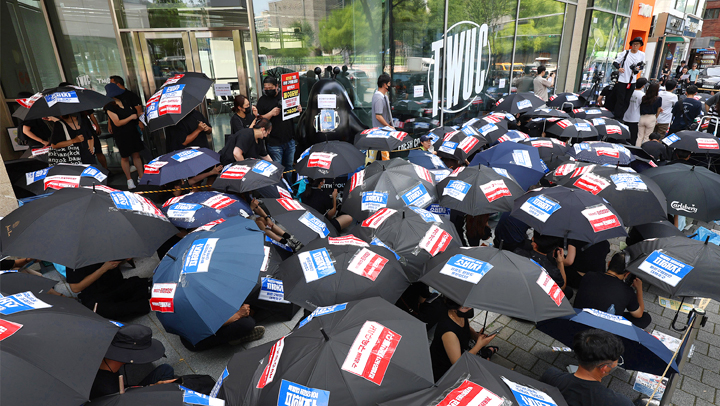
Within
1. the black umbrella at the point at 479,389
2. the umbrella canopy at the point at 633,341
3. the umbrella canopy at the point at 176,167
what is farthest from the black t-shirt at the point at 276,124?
the black umbrella at the point at 479,389

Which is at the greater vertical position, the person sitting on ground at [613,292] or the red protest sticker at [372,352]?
the red protest sticker at [372,352]

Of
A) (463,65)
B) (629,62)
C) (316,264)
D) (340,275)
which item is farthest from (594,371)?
(629,62)

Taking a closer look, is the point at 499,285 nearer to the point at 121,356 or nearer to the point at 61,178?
the point at 121,356

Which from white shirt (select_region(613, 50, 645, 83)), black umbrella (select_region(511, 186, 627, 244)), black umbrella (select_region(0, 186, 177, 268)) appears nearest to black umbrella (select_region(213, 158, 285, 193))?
black umbrella (select_region(0, 186, 177, 268))

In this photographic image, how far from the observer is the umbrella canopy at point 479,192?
4375mm

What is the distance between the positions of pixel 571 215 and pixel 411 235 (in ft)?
5.50

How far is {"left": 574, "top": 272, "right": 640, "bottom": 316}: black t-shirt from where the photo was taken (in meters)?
3.57

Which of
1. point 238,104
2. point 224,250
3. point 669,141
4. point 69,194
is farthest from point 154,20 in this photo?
point 669,141

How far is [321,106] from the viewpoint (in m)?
7.99

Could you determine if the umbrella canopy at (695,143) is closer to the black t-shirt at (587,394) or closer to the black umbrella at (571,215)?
the black umbrella at (571,215)

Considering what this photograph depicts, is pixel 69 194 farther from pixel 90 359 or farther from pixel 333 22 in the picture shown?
pixel 333 22

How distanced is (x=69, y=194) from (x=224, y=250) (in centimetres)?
160

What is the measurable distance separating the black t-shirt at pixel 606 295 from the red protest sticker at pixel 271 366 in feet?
9.34

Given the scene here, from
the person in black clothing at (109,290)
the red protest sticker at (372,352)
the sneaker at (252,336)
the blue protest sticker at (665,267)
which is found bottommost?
the sneaker at (252,336)
